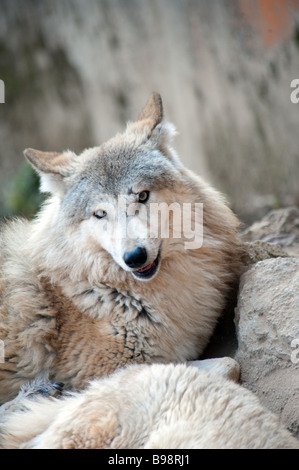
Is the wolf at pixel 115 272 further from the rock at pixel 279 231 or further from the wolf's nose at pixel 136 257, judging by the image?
the rock at pixel 279 231

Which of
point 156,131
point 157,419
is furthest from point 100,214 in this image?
point 157,419

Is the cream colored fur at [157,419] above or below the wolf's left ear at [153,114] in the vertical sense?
below

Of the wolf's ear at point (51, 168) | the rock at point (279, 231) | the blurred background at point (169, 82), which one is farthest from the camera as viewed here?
the blurred background at point (169, 82)

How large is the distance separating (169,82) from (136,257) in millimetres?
6822

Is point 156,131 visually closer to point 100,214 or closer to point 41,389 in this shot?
point 100,214

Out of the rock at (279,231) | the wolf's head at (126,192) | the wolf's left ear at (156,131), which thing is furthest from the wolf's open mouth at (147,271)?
the rock at (279,231)

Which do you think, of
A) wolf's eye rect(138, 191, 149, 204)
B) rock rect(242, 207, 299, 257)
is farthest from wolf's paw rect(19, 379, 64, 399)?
rock rect(242, 207, 299, 257)

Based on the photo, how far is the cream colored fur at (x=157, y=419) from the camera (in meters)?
3.17

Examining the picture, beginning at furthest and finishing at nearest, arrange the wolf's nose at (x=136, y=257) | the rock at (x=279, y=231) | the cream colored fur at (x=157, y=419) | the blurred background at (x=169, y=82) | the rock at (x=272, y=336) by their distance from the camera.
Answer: the blurred background at (x=169, y=82) → the rock at (x=279, y=231) → the wolf's nose at (x=136, y=257) → the rock at (x=272, y=336) → the cream colored fur at (x=157, y=419)

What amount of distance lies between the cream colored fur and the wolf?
2.96 ft

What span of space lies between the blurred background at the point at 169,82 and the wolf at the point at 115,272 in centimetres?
374
